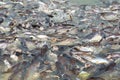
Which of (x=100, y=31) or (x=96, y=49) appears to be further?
(x=100, y=31)

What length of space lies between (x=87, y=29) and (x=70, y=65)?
5.59ft

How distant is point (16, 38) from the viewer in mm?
6109

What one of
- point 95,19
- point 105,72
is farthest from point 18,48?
point 95,19

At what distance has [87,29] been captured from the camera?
21.9ft

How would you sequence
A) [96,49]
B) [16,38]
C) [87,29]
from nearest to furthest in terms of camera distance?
[96,49] < [16,38] < [87,29]

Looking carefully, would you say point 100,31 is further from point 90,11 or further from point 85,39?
point 90,11

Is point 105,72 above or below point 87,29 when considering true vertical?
below

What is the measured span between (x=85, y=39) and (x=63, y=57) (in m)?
0.97

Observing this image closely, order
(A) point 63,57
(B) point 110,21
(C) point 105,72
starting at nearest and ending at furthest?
(C) point 105,72
(A) point 63,57
(B) point 110,21

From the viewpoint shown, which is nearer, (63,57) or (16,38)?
(63,57)

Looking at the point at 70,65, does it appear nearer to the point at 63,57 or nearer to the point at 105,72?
the point at 63,57

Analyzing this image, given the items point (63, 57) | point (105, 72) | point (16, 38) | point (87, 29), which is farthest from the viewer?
point (87, 29)

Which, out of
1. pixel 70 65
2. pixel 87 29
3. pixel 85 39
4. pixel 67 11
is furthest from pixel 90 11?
pixel 70 65

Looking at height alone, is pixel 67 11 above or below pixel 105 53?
above
